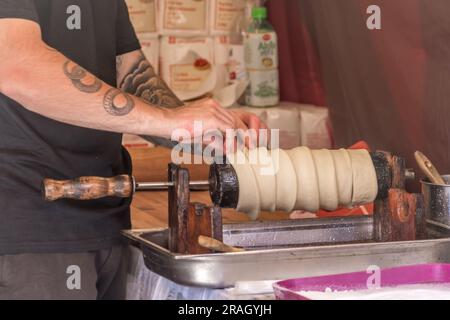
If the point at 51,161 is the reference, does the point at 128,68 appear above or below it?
above

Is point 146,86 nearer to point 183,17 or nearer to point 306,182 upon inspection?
point 306,182

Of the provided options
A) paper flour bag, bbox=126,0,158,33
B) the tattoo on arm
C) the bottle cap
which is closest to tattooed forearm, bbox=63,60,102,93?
the tattoo on arm

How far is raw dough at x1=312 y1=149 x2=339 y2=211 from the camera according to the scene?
178 centimetres

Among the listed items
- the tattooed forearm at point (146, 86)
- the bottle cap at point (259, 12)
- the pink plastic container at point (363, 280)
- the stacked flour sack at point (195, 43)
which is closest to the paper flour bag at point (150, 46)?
the stacked flour sack at point (195, 43)

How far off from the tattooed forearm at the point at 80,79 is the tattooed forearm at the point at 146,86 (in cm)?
42

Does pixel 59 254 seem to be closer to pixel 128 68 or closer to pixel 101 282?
pixel 101 282

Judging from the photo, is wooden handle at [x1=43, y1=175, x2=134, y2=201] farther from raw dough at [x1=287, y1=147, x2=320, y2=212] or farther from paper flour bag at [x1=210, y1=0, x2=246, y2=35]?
paper flour bag at [x1=210, y1=0, x2=246, y2=35]

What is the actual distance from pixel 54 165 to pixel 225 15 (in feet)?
4.85

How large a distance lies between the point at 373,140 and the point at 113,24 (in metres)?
0.85

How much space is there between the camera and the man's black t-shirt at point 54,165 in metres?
1.89

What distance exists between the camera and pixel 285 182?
176cm

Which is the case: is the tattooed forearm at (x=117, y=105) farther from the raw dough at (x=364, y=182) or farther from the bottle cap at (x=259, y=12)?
the bottle cap at (x=259, y=12)

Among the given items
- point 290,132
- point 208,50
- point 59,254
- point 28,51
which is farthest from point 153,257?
point 208,50
